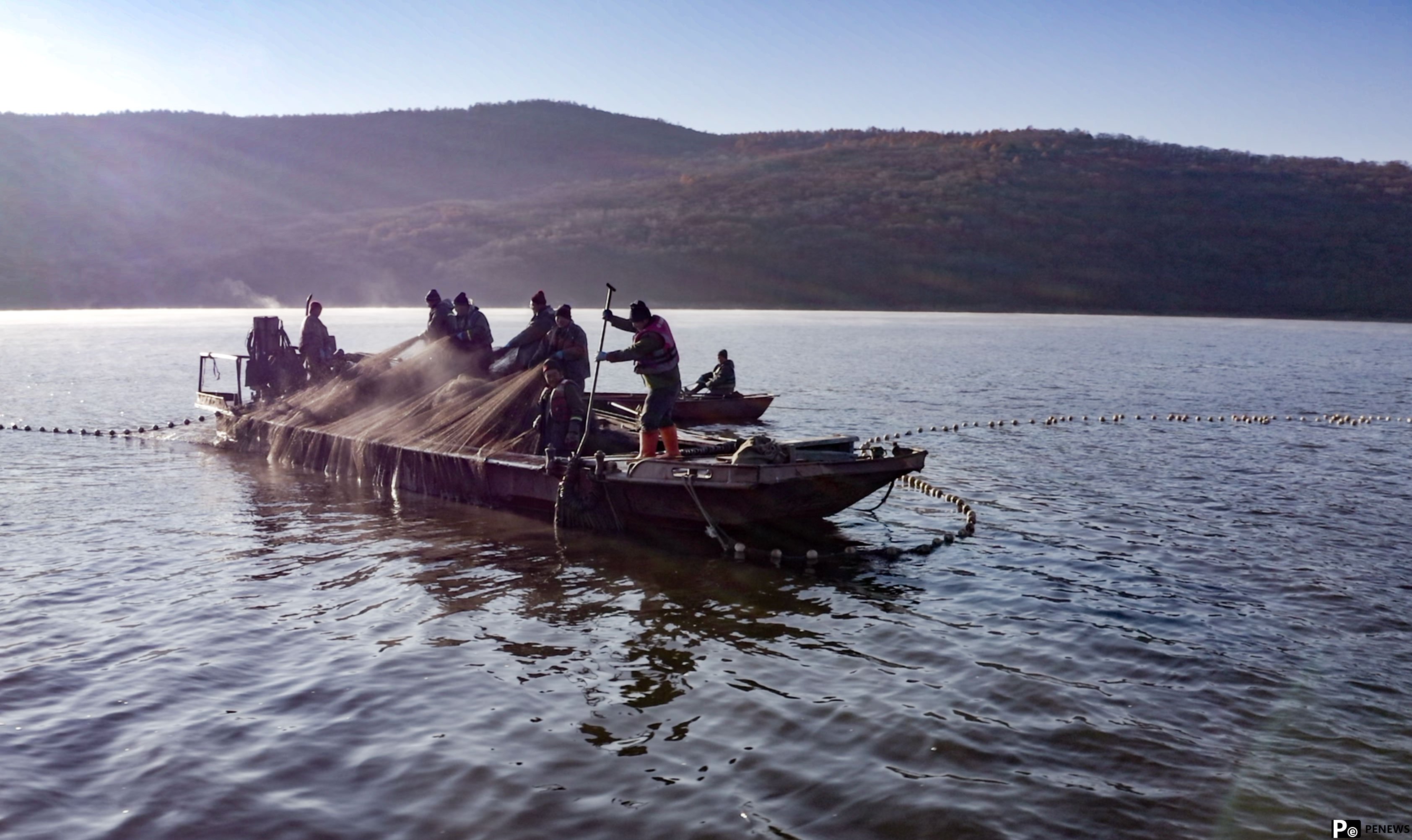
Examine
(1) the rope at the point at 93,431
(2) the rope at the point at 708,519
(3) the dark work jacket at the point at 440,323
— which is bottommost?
(1) the rope at the point at 93,431

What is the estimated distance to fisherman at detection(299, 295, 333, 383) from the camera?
59.3 ft

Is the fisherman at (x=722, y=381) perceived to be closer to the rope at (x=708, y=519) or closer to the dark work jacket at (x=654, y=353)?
the dark work jacket at (x=654, y=353)

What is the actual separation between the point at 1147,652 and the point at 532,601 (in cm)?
465

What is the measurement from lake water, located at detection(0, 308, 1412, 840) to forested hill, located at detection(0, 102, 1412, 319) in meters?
45.8

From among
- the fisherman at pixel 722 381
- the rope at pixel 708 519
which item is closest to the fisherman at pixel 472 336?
the rope at pixel 708 519

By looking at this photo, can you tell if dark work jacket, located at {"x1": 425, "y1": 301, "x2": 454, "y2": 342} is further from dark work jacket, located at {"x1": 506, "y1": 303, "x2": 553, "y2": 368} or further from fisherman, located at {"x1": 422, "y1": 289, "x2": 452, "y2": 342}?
dark work jacket, located at {"x1": 506, "y1": 303, "x2": 553, "y2": 368}

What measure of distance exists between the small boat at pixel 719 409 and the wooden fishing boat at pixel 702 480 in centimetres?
746

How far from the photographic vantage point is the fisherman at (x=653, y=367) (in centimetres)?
1112

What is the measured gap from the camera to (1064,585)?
955 centimetres

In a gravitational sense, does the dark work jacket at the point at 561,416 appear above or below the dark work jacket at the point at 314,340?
below

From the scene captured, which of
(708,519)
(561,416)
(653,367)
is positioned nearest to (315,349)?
(561,416)

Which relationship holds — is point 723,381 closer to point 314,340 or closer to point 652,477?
point 314,340

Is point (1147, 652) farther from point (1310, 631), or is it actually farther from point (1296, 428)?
point (1296, 428)

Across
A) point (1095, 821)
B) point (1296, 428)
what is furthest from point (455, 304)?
point (1296, 428)
